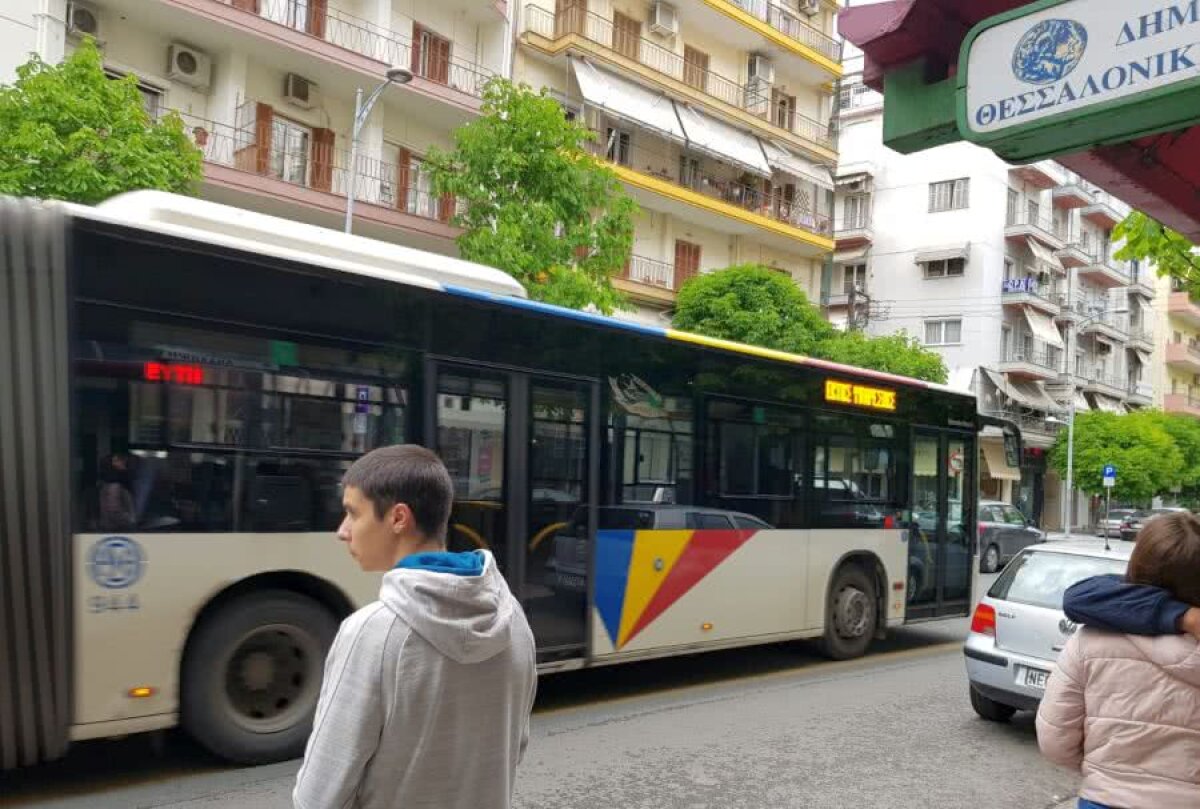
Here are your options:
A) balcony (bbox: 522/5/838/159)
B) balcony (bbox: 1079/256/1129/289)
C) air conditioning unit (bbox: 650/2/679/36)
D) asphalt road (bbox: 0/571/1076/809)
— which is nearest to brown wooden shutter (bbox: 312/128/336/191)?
balcony (bbox: 522/5/838/159)

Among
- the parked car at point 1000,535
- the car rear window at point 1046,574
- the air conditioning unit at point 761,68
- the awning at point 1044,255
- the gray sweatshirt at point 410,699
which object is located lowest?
the parked car at point 1000,535

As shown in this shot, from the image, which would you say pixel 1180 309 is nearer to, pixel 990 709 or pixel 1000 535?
pixel 1000 535

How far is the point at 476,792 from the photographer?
198 cm

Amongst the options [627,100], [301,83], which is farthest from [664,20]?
[301,83]

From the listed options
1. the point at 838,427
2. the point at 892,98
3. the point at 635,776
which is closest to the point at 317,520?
the point at 635,776

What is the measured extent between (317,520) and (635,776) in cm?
248

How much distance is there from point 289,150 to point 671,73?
39.8ft

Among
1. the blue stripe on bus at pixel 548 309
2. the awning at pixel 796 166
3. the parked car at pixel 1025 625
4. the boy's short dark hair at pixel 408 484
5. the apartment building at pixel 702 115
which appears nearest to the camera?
the boy's short dark hair at pixel 408 484

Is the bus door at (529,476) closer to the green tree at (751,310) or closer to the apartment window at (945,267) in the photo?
the green tree at (751,310)

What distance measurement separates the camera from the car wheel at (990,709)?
25.3 feet

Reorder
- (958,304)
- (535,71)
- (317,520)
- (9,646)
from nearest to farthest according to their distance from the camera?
(9,646), (317,520), (535,71), (958,304)

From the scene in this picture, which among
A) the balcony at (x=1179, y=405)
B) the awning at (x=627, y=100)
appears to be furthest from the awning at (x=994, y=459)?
the balcony at (x=1179, y=405)

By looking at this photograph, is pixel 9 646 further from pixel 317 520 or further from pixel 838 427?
pixel 838 427

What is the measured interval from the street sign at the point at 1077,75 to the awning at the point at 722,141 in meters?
24.1
